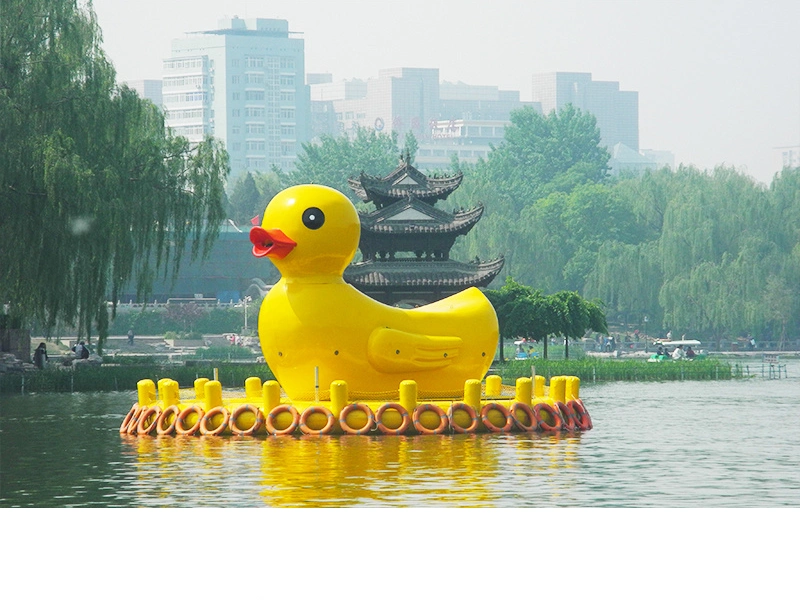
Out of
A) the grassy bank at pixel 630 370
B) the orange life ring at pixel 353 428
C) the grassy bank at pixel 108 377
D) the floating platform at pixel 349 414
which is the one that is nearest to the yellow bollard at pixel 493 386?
the floating platform at pixel 349 414

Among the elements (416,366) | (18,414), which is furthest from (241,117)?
(416,366)

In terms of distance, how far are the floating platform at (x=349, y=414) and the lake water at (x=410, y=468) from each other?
0.54 feet

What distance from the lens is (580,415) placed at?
17.3 meters

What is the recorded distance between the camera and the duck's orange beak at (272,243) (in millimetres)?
16031

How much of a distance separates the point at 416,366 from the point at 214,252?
124ft

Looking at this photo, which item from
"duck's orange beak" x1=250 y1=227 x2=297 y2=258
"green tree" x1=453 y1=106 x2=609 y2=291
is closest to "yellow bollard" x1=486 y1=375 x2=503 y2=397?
"duck's orange beak" x1=250 y1=227 x2=297 y2=258

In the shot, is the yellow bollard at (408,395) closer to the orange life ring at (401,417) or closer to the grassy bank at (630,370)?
the orange life ring at (401,417)

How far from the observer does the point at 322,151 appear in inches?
1933

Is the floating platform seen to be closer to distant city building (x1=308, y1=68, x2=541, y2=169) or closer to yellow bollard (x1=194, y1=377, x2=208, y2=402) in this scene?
yellow bollard (x1=194, y1=377, x2=208, y2=402)

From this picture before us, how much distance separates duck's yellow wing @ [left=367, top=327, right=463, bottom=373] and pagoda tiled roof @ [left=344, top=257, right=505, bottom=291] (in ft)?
47.1

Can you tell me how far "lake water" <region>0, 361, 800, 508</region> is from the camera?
12109 millimetres

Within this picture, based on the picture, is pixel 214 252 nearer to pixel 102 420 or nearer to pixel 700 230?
pixel 700 230

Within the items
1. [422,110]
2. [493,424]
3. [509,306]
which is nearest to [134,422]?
[493,424]

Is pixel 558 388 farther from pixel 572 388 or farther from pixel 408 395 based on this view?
pixel 408 395
